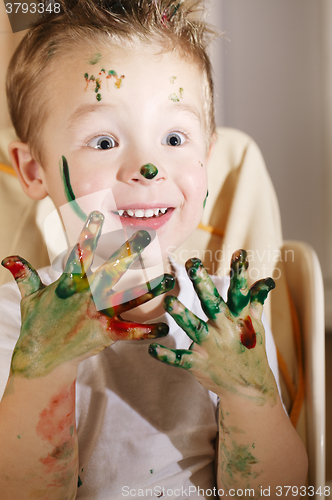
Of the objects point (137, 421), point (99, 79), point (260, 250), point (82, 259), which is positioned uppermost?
point (99, 79)

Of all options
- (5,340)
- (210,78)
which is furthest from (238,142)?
(5,340)

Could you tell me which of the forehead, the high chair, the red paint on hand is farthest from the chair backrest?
the forehead

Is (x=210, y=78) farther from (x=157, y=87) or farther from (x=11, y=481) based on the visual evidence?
(x=11, y=481)

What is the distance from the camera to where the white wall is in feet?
1.33

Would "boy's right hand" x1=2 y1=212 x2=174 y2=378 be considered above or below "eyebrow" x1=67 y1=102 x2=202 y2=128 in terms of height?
below

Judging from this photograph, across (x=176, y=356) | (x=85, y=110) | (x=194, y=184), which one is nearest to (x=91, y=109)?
(x=85, y=110)

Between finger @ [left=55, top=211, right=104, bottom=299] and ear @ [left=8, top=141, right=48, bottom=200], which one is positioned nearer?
finger @ [left=55, top=211, right=104, bottom=299]

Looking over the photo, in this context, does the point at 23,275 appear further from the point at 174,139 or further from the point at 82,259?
the point at 174,139

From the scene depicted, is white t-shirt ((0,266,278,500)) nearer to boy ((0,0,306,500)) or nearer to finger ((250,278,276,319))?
boy ((0,0,306,500))

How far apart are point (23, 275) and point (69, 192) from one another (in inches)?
3.8

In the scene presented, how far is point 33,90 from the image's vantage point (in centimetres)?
39

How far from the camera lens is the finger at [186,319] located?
0.30 meters

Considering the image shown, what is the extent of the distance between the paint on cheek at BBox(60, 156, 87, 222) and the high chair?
0.07 m

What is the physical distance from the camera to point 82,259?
307 mm
